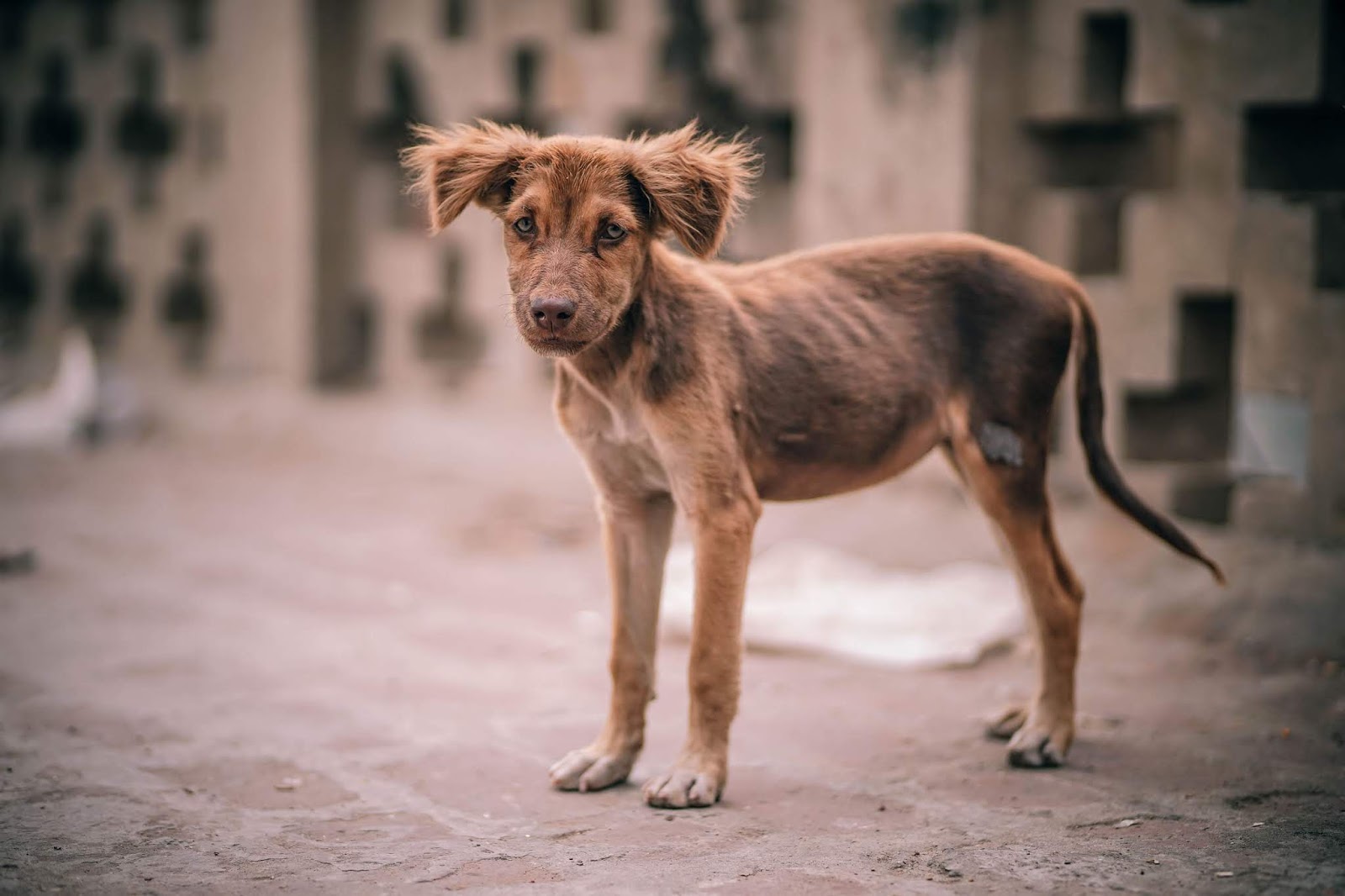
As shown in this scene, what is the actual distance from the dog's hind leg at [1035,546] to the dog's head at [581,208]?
1045mm

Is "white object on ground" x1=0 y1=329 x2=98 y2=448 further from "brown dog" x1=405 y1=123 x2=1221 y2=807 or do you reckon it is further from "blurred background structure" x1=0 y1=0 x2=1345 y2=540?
"brown dog" x1=405 y1=123 x2=1221 y2=807

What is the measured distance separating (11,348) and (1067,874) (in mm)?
9194

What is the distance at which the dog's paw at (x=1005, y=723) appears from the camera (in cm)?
441

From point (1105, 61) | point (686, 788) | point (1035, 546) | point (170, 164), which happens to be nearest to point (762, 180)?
point (1105, 61)

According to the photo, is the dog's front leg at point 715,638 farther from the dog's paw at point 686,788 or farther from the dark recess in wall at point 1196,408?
the dark recess in wall at point 1196,408

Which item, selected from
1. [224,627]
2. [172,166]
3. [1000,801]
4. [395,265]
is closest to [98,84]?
[172,166]

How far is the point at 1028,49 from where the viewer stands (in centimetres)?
624

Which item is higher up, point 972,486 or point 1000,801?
point 972,486

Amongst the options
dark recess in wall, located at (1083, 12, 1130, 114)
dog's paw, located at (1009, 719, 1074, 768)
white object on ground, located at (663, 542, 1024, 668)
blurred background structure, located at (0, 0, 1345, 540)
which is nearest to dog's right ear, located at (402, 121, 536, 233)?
blurred background structure, located at (0, 0, 1345, 540)

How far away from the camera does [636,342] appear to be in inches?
152

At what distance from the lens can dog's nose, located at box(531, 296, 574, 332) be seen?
3549 millimetres

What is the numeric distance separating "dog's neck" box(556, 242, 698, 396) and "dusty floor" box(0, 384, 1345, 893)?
1.14 m

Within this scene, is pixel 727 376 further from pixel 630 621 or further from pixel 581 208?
pixel 630 621

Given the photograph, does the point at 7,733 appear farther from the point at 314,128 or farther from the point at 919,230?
the point at 314,128
